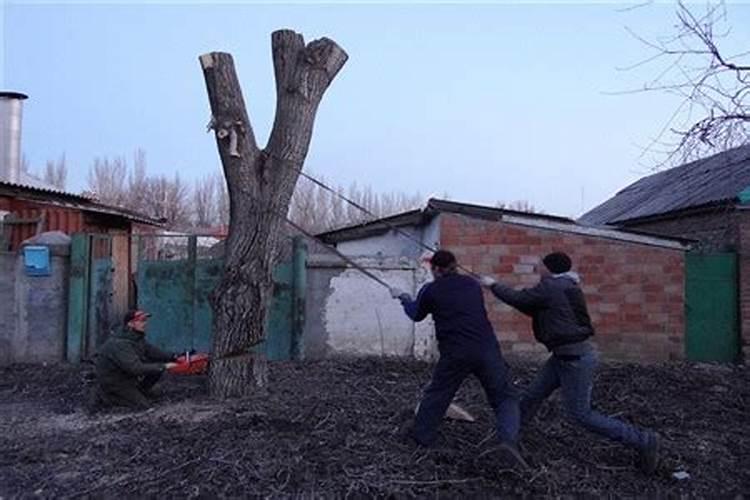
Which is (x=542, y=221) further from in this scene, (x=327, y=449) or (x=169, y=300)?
(x=327, y=449)

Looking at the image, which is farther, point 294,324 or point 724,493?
point 294,324

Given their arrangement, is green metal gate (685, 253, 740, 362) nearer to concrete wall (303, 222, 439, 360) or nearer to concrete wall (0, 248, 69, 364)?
concrete wall (303, 222, 439, 360)

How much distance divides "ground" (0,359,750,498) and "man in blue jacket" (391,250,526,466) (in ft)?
0.84

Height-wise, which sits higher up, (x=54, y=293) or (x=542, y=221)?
(x=542, y=221)

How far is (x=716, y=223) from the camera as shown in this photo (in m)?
12.9

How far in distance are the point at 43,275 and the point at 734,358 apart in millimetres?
10024

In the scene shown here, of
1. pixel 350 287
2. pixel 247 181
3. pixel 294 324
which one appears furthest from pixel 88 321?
pixel 247 181

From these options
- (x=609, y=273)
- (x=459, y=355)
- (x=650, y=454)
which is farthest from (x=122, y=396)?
(x=609, y=273)

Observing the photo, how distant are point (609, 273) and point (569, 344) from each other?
5751 mm

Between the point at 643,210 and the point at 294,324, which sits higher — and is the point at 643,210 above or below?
above

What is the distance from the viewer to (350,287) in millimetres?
10625

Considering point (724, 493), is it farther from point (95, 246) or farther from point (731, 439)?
point (95, 246)

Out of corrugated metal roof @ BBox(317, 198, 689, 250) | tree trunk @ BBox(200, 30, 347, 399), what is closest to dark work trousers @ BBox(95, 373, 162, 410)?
tree trunk @ BBox(200, 30, 347, 399)

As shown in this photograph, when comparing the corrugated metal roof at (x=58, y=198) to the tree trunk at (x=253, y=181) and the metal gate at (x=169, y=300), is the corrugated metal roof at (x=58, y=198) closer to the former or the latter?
the metal gate at (x=169, y=300)
